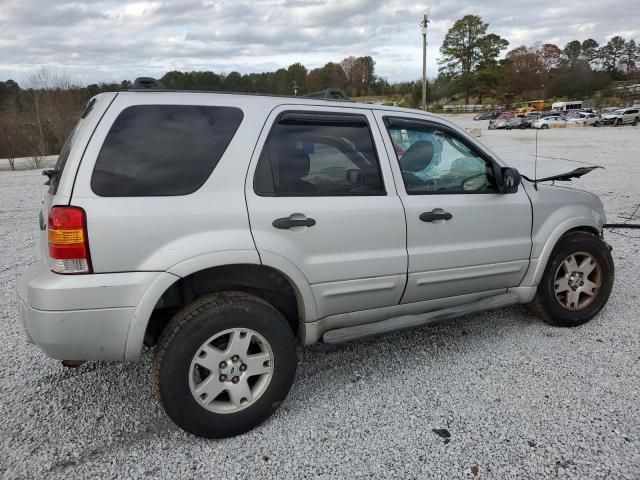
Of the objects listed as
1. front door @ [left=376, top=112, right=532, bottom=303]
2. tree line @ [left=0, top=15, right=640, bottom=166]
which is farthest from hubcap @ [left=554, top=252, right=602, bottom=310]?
tree line @ [left=0, top=15, right=640, bottom=166]

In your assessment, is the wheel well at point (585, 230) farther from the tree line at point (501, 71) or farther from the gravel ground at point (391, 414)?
the tree line at point (501, 71)

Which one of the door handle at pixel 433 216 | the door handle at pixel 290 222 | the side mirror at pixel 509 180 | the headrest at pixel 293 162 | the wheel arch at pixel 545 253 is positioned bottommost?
the wheel arch at pixel 545 253

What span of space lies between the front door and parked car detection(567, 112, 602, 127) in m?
46.3

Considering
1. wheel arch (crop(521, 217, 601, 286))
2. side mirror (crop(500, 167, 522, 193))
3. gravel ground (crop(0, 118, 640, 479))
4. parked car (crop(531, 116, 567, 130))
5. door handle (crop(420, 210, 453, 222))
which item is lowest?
gravel ground (crop(0, 118, 640, 479))

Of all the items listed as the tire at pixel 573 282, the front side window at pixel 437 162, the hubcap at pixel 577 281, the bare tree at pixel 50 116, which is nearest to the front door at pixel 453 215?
the front side window at pixel 437 162

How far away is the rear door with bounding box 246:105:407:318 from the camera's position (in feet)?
8.70

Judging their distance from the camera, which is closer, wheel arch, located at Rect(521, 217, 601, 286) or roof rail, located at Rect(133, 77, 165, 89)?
roof rail, located at Rect(133, 77, 165, 89)

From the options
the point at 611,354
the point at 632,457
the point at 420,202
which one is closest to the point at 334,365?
the point at 420,202

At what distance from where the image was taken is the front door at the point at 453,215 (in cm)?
310

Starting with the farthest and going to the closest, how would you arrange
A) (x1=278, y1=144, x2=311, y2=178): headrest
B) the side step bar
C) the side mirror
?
the side mirror → the side step bar → (x1=278, y1=144, x2=311, y2=178): headrest

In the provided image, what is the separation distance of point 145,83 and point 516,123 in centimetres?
4901

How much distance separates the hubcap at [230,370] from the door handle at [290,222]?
592 millimetres

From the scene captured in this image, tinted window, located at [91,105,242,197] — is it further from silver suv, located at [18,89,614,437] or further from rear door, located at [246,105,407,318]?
rear door, located at [246,105,407,318]

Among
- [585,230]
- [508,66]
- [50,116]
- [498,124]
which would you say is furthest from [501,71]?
[585,230]
